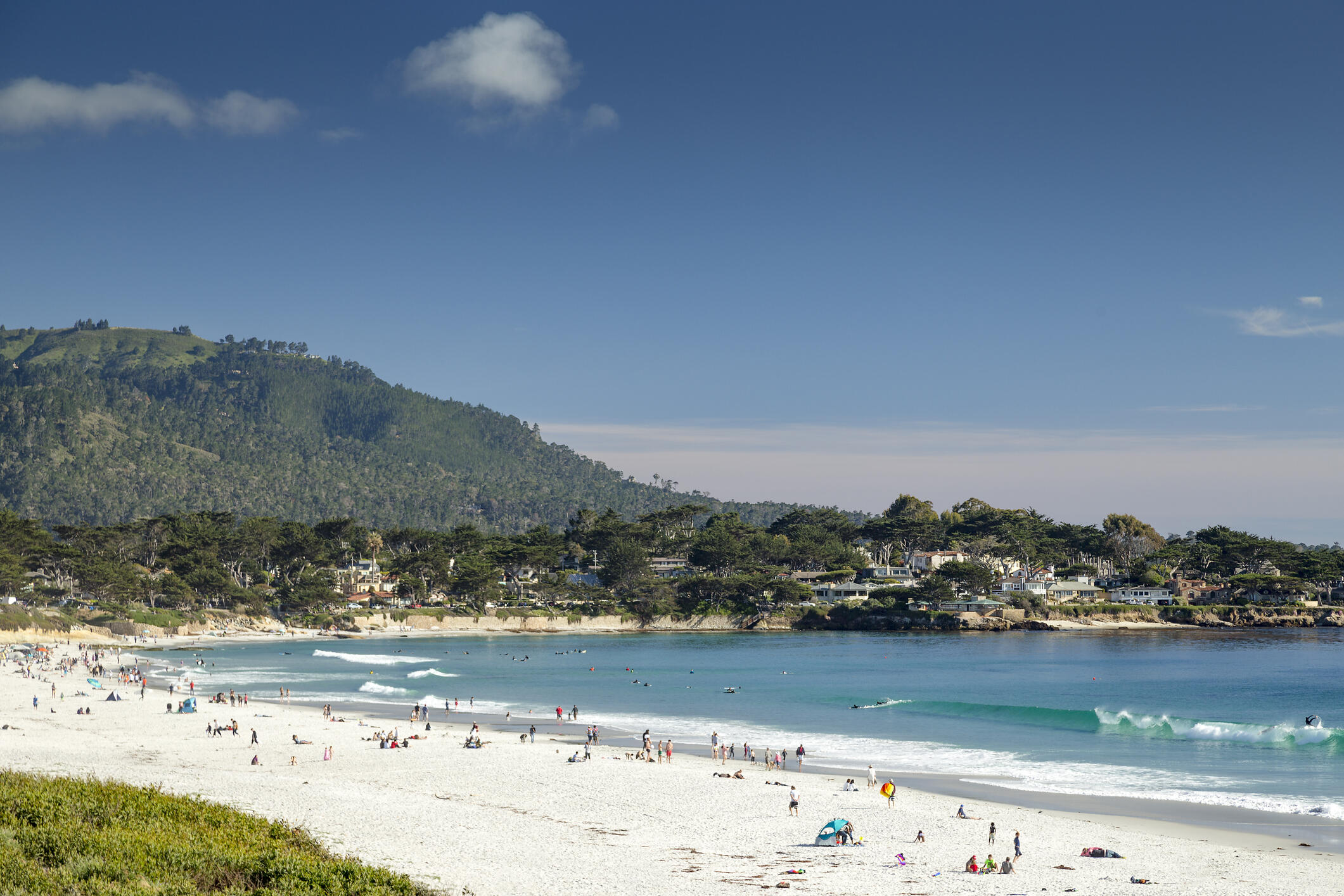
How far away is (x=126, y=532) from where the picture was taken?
422ft

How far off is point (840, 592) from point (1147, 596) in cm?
4072

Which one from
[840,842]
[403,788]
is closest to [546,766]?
[403,788]

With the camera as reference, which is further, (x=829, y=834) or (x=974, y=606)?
(x=974, y=606)

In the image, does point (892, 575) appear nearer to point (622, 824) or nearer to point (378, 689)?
point (378, 689)

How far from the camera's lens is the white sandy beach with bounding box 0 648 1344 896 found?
20203 millimetres

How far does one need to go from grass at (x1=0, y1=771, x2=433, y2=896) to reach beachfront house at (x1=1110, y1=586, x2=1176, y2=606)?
133 m

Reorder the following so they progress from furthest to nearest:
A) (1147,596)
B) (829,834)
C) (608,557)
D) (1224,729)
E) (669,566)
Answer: (669,566) → (608,557) → (1147,596) → (1224,729) → (829,834)

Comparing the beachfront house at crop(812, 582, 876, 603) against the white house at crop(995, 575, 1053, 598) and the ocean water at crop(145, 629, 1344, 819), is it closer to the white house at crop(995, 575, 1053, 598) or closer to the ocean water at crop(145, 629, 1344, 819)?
the white house at crop(995, 575, 1053, 598)

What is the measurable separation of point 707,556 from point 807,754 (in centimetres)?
9921

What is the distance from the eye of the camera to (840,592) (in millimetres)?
133125

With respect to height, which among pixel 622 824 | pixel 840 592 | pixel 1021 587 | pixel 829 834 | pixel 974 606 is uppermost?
pixel 1021 587

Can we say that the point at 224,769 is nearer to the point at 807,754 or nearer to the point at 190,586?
the point at 807,754

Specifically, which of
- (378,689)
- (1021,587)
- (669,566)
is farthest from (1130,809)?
(669,566)

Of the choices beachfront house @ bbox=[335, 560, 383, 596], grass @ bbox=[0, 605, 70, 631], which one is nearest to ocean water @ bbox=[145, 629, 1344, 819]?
grass @ bbox=[0, 605, 70, 631]
